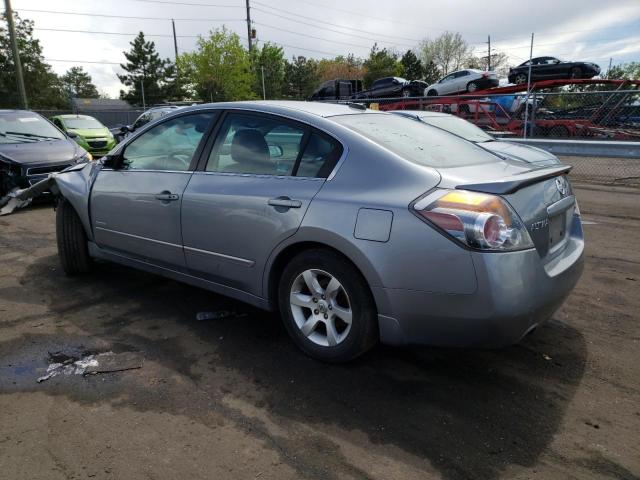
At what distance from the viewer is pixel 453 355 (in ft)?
10.8

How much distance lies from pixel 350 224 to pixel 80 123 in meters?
15.5

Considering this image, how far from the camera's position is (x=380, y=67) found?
197 feet

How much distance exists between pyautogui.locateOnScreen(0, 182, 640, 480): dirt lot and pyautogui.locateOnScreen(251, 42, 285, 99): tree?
5219 cm

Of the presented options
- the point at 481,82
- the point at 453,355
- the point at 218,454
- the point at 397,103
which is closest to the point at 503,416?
the point at 453,355

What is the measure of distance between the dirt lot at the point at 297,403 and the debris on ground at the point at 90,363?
0.23ft

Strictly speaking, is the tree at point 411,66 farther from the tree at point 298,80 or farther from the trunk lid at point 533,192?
the trunk lid at point 533,192

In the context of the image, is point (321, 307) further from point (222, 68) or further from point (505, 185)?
→ point (222, 68)

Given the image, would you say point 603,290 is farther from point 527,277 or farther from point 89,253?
point 89,253

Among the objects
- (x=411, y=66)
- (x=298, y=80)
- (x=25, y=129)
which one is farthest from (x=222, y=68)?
(x=25, y=129)

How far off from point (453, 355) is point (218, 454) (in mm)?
1641

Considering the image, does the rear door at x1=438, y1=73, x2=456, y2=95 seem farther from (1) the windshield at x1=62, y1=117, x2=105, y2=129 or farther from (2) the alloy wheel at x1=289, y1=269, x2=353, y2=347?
(2) the alloy wheel at x1=289, y1=269, x2=353, y2=347

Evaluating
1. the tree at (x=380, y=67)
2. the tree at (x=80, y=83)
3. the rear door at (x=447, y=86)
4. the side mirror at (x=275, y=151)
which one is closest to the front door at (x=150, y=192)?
the side mirror at (x=275, y=151)

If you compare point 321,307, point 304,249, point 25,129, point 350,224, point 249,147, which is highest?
point 25,129

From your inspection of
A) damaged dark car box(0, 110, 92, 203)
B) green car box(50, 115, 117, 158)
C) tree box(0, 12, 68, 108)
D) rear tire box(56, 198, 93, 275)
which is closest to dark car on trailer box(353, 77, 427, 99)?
green car box(50, 115, 117, 158)
